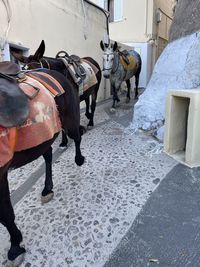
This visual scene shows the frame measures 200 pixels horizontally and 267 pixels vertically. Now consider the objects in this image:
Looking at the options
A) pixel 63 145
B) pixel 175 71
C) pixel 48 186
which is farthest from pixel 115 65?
pixel 48 186

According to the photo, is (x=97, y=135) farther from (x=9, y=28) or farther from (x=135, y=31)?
(x=135, y=31)

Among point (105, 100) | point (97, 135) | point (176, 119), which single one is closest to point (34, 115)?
point (176, 119)

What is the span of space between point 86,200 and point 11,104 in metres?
1.54

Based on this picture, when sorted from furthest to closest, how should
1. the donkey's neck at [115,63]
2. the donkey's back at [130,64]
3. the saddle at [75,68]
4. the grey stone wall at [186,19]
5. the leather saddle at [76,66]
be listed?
the donkey's back at [130,64] → the donkey's neck at [115,63] → the grey stone wall at [186,19] → the leather saddle at [76,66] → the saddle at [75,68]

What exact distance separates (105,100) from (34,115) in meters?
7.78

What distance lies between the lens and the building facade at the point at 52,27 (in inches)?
181

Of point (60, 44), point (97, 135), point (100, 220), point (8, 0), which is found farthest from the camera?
point (60, 44)

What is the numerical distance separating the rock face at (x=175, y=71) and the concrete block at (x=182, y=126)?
0.63 meters

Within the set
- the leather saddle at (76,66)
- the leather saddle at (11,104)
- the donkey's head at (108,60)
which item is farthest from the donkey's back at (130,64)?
the leather saddle at (11,104)

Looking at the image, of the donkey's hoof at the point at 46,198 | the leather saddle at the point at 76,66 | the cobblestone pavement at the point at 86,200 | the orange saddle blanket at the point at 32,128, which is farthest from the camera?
the leather saddle at the point at 76,66

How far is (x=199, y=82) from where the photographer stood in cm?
464

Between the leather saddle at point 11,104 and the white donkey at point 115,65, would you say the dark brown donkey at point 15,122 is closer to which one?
the leather saddle at point 11,104

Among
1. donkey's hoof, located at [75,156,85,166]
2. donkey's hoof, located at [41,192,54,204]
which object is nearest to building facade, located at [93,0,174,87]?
donkey's hoof, located at [75,156,85,166]

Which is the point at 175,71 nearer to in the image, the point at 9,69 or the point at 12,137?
the point at 9,69
